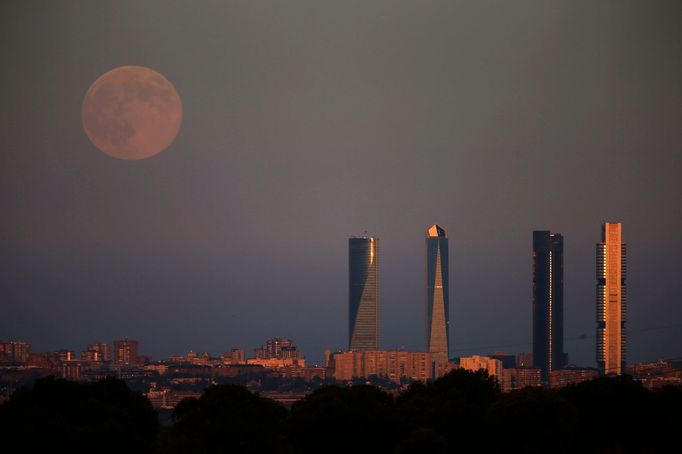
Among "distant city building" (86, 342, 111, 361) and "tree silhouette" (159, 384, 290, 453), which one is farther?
"distant city building" (86, 342, 111, 361)

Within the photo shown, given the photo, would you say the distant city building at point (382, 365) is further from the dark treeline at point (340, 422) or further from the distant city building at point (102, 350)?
the dark treeline at point (340, 422)

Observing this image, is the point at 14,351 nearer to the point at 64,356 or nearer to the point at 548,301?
the point at 64,356

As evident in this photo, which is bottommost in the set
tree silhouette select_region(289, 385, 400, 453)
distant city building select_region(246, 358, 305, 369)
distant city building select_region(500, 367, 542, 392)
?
distant city building select_region(500, 367, 542, 392)

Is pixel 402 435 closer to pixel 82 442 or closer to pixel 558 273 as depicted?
pixel 82 442

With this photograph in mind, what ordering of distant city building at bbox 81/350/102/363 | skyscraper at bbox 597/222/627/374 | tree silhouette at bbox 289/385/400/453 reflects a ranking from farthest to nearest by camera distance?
skyscraper at bbox 597/222/627/374 < distant city building at bbox 81/350/102/363 < tree silhouette at bbox 289/385/400/453

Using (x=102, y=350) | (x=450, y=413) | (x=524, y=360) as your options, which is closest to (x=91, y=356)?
(x=102, y=350)

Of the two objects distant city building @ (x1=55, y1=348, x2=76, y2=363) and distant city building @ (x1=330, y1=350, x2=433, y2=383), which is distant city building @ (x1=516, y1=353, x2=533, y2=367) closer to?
distant city building @ (x1=330, y1=350, x2=433, y2=383)

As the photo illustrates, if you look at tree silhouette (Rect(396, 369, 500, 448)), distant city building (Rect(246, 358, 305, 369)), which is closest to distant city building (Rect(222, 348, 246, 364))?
distant city building (Rect(246, 358, 305, 369))
